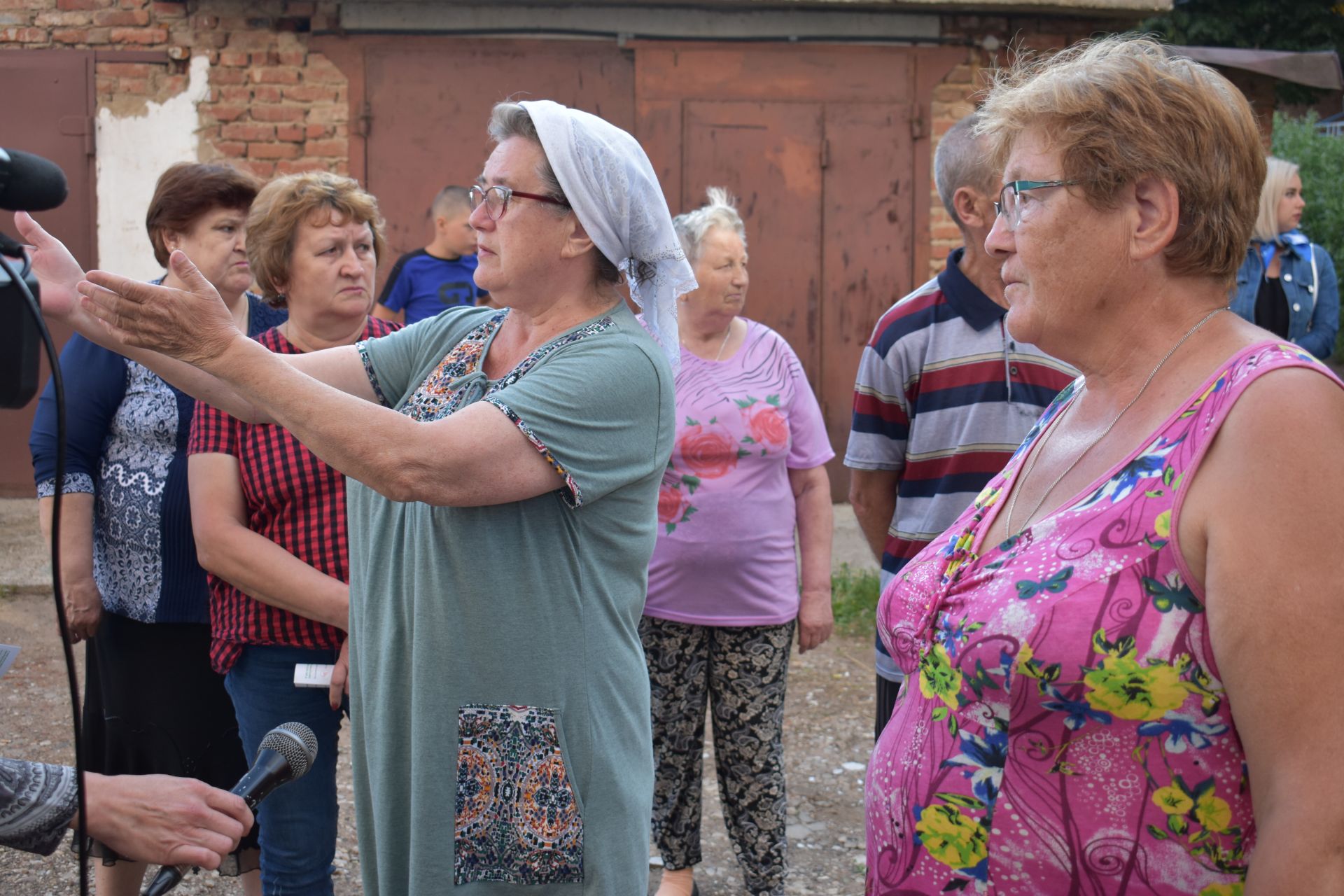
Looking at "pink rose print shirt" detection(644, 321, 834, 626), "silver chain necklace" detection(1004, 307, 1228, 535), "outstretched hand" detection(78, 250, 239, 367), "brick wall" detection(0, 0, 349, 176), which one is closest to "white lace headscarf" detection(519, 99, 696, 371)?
"outstretched hand" detection(78, 250, 239, 367)

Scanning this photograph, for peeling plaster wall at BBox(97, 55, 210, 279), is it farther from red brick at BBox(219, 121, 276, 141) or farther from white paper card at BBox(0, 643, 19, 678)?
white paper card at BBox(0, 643, 19, 678)

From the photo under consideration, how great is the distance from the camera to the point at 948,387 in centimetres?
297

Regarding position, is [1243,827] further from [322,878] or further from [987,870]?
[322,878]

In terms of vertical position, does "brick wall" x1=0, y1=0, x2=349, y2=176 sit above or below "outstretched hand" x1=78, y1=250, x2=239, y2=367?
above

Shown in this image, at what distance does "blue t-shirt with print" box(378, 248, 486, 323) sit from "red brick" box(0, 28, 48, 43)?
10.3ft

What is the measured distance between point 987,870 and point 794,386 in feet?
7.59

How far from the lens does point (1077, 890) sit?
1.54 meters

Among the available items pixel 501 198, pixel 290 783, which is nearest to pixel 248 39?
pixel 290 783

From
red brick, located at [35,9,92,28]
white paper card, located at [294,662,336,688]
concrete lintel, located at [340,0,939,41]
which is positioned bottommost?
white paper card, located at [294,662,336,688]

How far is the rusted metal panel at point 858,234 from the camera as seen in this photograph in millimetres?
7965

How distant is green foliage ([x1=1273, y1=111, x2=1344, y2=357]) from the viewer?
1146cm

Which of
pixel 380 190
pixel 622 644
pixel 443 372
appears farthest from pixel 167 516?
pixel 380 190

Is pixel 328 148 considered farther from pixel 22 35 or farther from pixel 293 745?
pixel 293 745

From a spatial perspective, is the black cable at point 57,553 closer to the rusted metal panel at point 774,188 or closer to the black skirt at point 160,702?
the black skirt at point 160,702
